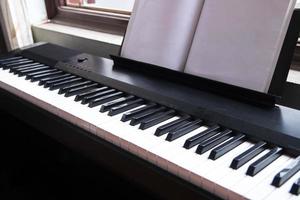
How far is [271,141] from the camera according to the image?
27.8 inches

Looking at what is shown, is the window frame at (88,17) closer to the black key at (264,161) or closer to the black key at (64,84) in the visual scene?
the black key at (64,84)

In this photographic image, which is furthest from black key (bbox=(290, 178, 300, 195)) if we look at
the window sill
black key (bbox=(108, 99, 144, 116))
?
the window sill

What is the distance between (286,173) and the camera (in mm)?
596

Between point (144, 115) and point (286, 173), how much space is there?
0.38 meters

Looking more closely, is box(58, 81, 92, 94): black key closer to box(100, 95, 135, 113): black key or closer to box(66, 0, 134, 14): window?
box(100, 95, 135, 113): black key

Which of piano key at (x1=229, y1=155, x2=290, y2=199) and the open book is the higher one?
the open book

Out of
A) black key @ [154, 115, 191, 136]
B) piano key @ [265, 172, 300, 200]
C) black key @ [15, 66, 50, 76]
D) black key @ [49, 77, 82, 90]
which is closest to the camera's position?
piano key @ [265, 172, 300, 200]

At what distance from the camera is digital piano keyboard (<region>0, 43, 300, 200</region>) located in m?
0.62

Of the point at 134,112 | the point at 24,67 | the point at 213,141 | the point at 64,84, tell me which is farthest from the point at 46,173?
the point at 213,141

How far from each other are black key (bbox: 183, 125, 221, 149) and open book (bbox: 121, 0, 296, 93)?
0.15 metres

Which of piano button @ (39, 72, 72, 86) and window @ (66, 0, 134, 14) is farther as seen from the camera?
window @ (66, 0, 134, 14)

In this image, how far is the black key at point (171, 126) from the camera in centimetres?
78

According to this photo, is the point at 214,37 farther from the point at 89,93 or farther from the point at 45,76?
the point at 45,76

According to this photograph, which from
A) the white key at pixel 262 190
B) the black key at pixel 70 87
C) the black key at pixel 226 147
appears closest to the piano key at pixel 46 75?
the black key at pixel 70 87
